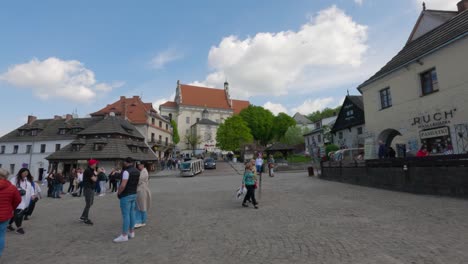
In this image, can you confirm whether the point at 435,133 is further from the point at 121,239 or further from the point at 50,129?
the point at 50,129

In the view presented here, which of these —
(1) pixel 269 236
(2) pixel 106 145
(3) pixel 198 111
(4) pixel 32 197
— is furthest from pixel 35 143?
(1) pixel 269 236

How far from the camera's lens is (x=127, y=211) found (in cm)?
572

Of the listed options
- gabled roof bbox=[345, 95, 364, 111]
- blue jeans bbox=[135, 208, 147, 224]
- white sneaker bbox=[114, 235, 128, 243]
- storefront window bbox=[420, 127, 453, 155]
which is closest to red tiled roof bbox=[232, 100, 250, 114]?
gabled roof bbox=[345, 95, 364, 111]

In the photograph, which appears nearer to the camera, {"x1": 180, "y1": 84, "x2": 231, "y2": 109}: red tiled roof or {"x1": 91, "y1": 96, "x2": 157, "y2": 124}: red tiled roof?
{"x1": 91, "y1": 96, "x2": 157, "y2": 124}: red tiled roof

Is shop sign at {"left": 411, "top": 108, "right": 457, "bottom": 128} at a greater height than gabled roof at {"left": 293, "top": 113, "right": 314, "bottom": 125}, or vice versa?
gabled roof at {"left": 293, "top": 113, "right": 314, "bottom": 125}

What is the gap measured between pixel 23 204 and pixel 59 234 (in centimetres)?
156

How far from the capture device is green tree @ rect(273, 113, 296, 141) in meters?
74.6

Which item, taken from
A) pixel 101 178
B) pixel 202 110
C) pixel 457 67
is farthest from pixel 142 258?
pixel 202 110

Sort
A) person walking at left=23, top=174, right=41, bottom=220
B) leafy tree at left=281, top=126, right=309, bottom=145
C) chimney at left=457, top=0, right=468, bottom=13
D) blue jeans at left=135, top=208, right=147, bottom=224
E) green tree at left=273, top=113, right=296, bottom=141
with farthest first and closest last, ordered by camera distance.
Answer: green tree at left=273, top=113, right=296, bottom=141
leafy tree at left=281, top=126, right=309, bottom=145
chimney at left=457, top=0, right=468, bottom=13
person walking at left=23, top=174, right=41, bottom=220
blue jeans at left=135, top=208, right=147, bottom=224

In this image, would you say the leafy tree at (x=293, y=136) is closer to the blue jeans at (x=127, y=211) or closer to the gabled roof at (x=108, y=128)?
the gabled roof at (x=108, y=128)

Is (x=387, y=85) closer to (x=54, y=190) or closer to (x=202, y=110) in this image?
(x=54, y=190)

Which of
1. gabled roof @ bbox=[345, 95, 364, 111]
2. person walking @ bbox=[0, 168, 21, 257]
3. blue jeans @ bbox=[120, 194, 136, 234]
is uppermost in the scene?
gabled roof @ bbox=[345, 95, 364, 111]

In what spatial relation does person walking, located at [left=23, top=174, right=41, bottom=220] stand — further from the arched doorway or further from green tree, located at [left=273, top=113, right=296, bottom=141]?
green tree, located at [left=273, top=113, right=296, bottom=141]

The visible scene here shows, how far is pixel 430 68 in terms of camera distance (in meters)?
14.4
